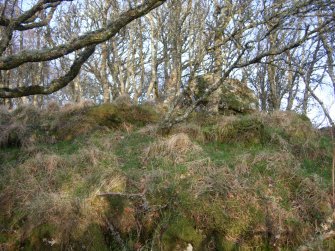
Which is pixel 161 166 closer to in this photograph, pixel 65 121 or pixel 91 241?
pixel 91 241

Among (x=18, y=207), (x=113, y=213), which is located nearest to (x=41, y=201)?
(x=18, y=207)

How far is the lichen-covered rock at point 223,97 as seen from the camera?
9.61m

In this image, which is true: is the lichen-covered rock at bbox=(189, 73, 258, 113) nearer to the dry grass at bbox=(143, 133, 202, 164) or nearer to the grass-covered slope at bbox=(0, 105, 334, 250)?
the grass-covered slope at bbox=(0, 105, 334, 250)

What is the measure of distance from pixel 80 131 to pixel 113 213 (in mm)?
3529

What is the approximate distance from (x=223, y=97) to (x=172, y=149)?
138 inches

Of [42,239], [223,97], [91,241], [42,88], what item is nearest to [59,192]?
[42,239]

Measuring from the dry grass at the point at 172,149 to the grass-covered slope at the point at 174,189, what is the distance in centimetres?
2

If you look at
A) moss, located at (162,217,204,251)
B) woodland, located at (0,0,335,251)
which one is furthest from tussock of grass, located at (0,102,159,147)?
moss, located at (162,217,204,251)

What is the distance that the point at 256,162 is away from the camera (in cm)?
653

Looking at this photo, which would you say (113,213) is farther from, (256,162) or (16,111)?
(16,111)

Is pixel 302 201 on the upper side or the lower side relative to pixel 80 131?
lower

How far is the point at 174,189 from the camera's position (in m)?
5.77

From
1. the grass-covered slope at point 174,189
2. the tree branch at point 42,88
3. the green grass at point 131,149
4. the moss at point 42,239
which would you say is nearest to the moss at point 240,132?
the grass-covered slope at point 174,189

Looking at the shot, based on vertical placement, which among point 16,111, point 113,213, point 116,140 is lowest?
point 113,213
